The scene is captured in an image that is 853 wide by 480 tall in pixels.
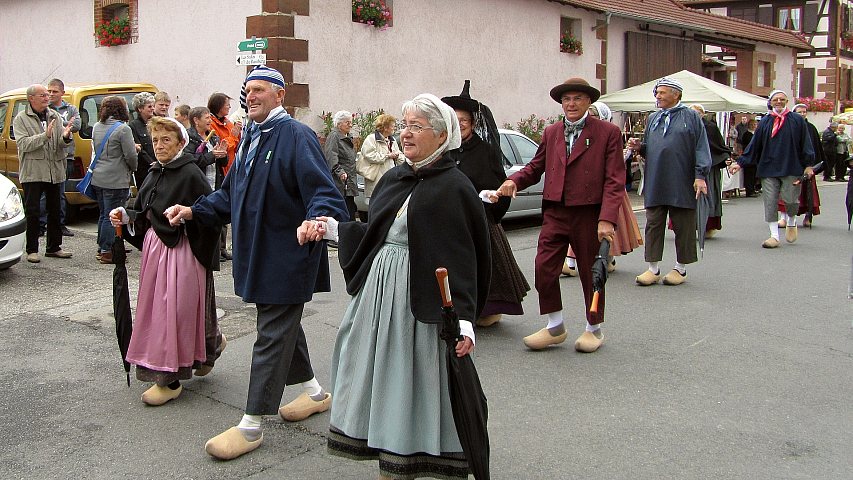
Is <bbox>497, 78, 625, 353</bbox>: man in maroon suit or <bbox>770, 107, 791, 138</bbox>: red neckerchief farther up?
<bbox>770, 107, 791, 138</bbox>: red neckerchief

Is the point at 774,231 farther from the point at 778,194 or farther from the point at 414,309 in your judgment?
the point at 414,309

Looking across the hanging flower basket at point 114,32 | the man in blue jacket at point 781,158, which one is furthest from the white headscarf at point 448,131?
the hanging flower basket at point 114,32

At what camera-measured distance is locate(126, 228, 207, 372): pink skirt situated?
16.2 feet

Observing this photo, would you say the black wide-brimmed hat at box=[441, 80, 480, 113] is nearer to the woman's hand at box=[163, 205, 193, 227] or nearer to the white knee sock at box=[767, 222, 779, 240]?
the woman's hand at box=[163, 205, 193, 227]

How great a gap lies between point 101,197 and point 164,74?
5.87 m

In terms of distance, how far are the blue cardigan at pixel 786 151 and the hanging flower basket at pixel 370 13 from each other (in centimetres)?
606

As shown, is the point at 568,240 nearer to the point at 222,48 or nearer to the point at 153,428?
the point at 153,428

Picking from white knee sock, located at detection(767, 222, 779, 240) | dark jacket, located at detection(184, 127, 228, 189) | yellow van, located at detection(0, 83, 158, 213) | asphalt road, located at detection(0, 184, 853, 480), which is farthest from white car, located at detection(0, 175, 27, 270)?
white knee sock, located at detection(767, 222, 779, 240)

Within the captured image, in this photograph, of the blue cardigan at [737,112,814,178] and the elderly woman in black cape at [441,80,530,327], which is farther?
the blue cardigan at [737,112,814,178]

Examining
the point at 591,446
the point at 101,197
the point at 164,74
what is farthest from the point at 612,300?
the point at 164,74

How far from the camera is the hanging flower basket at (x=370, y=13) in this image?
45.9ft

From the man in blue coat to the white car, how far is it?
4.85 meters

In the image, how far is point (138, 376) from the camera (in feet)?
16.5

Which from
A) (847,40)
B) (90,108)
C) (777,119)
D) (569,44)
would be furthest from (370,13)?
(847,40)
